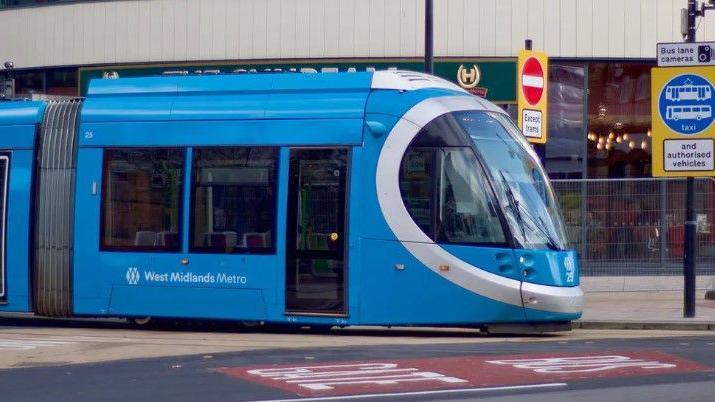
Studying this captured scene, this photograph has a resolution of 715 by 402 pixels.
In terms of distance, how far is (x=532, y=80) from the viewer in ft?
67.0

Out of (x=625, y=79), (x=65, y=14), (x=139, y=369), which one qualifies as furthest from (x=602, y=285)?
(x=65, y=14)

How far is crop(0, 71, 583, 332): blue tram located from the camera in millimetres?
16203

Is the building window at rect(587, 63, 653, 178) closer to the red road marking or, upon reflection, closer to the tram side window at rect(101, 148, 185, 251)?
the tram side window at rect(101, 148, 185, 251)

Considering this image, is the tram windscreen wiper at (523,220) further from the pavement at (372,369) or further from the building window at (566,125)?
the building window at (566,125)

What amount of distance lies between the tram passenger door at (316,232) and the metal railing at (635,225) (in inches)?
301

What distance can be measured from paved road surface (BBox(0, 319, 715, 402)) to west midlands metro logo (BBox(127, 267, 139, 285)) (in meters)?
0.75

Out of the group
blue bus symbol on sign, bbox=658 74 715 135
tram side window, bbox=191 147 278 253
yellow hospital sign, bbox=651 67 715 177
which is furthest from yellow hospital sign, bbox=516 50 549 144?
tram side window, bbox=191 147 278 253

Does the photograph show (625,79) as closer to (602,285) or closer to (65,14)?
(602,285)

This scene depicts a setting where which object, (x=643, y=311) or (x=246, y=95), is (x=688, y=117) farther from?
(x=246, y=95)

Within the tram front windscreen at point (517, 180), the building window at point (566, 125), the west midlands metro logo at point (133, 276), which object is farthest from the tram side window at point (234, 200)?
the building window at point (566, 125)

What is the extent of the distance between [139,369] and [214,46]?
16095mm

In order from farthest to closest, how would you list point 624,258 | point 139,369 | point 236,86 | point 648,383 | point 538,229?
point 624,258
point 236,86
point 538,229
point 139,369
point 648,383

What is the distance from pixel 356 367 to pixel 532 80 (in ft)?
28.4

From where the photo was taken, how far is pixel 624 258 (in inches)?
909
